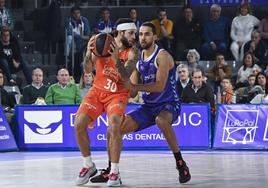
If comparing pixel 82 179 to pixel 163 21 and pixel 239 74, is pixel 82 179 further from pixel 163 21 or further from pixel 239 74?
pixel 163 21

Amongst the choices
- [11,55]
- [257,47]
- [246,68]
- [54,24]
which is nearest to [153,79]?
[246,68]

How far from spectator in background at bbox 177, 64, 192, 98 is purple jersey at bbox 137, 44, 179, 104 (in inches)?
235

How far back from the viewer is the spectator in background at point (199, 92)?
16.6m

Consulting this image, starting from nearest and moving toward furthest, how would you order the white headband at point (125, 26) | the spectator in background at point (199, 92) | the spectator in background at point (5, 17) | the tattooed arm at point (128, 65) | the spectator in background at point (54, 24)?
the tattooed arm at point (128, 65) → the white headband at point (125, 26) → the spectator in background at point (199, 92) → the spectator in background at point (5, 17) → the spectator in background at point (54, 24)

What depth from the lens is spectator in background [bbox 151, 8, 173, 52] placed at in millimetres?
20641

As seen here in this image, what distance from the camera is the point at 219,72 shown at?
62.5ft

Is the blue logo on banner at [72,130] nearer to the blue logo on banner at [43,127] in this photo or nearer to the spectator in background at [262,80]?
the blue logo on banner at [43,127]

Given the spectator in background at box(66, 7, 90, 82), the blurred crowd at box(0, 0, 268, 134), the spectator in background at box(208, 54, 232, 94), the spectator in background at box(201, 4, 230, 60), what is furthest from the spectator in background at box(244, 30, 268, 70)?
the spectator in background at box(66, 7, 90, 82)

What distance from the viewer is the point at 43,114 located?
16.6 m

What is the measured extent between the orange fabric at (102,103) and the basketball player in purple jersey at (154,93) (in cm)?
22

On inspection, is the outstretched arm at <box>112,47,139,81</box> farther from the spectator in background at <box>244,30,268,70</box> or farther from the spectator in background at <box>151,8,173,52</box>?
the spectator in background at <box>151,8,173,52</box>

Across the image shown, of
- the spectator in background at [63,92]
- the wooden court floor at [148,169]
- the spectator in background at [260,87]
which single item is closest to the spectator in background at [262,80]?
the spectator in background at [260,87]

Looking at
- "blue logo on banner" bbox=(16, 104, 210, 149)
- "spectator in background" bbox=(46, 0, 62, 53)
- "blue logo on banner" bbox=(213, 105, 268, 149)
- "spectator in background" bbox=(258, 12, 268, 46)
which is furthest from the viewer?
"spectator in background" bbox=(46, 0, 62, 53)

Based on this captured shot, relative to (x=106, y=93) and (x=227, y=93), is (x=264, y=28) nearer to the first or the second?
(x=227, y=93)
